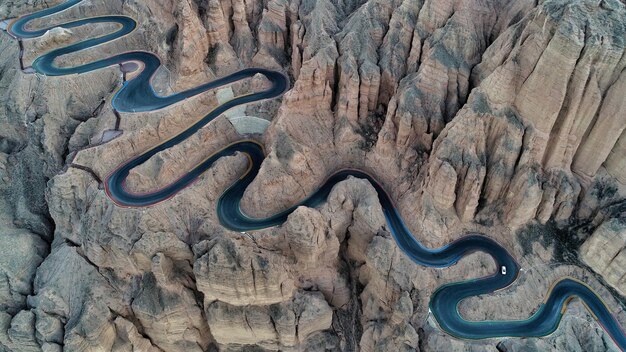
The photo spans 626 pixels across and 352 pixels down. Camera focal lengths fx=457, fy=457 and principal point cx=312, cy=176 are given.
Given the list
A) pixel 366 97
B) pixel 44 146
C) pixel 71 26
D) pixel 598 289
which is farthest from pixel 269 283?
pixel 71 26

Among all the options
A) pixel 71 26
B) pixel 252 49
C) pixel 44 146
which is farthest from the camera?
pixel 71 26

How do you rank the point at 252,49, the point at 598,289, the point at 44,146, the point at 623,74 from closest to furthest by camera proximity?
the point at 623,74 < the point at 598,289 < the point at 44,146 < the point at 252,49

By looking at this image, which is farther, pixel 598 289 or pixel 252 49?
pixel 252 49

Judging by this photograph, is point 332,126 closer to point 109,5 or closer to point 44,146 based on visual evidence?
point 44,146

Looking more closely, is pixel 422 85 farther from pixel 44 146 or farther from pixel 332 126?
pixel 44 146

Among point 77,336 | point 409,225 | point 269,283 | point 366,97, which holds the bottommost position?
point 77,336

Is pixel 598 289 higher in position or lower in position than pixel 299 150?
lower
